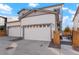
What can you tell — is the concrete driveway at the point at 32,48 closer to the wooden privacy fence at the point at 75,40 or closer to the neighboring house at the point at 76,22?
the wooden privacy fence at the point at 75,40

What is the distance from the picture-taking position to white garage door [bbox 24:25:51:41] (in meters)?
3.82

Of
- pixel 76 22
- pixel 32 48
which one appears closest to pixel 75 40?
pixel 76 22

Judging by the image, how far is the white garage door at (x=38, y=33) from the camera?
382 centimetres

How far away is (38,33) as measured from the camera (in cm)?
387

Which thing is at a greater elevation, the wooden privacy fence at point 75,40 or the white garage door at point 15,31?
the white garage door at point 15,31

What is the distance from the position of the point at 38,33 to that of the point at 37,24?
0.17 meters

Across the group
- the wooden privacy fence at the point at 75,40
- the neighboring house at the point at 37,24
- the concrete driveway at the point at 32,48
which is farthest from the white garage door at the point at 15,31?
the wooden privacy fence at the point at 75,40

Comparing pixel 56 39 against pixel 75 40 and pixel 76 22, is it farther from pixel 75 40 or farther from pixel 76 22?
pixel 76 22

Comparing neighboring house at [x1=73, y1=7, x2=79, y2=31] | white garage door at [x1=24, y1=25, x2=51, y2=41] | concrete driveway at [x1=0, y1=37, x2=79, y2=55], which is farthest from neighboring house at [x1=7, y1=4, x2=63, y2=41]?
neighboring house at [x1=73, y1=7, x2=79, y2=31]

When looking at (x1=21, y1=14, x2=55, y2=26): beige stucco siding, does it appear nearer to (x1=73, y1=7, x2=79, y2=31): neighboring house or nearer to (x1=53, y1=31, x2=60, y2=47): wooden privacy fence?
(x1=53, y1=31, x2=60, y2=47): wooden privacy fence

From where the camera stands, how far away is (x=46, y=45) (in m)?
3.79

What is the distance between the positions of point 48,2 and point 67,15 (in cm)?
43

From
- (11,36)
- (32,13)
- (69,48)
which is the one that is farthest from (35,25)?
(69,48)

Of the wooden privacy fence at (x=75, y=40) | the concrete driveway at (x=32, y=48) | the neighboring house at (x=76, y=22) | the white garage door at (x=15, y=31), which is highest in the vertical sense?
the neighboring house at (x=76, y=22)
